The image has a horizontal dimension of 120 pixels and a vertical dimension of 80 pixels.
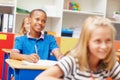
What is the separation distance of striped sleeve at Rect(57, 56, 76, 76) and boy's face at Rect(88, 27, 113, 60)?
0.10m

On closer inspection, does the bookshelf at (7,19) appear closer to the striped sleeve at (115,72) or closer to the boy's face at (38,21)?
the boy's face at (38,21)

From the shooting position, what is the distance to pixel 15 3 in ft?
12.1

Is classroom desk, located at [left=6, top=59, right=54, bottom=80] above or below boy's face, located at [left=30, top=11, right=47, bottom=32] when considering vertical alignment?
below

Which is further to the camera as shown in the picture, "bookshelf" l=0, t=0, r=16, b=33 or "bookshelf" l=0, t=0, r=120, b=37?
"bookshelf" l=0, t=0, r=120, b=37

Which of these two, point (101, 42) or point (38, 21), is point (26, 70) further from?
point (101, 42)

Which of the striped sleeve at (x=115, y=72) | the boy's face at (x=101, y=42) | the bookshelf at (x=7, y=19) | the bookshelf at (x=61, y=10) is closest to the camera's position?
the boy's face at (x=101, y=42)

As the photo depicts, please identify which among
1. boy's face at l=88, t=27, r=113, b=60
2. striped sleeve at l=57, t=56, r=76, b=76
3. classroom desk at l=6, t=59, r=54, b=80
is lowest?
classroom desk at l=6, t=59, r=54, b=80

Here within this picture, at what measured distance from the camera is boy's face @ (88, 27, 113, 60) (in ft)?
3.60

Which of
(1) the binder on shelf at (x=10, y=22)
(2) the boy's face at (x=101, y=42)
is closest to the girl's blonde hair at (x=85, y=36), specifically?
(2) the boy's face at (x=101, y=42)

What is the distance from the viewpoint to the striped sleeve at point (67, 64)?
1.11m

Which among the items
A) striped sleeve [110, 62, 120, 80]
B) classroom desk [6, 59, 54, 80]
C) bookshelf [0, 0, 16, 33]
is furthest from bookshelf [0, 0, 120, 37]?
striped sleeve [110, 62, 120, 80]

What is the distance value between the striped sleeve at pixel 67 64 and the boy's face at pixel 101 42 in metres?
0.10

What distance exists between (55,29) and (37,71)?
2219 mm

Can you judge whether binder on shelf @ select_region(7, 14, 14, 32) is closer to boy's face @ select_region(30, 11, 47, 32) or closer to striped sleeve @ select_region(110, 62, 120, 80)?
boy's face @ select_region(30, 11, 47, 32)
